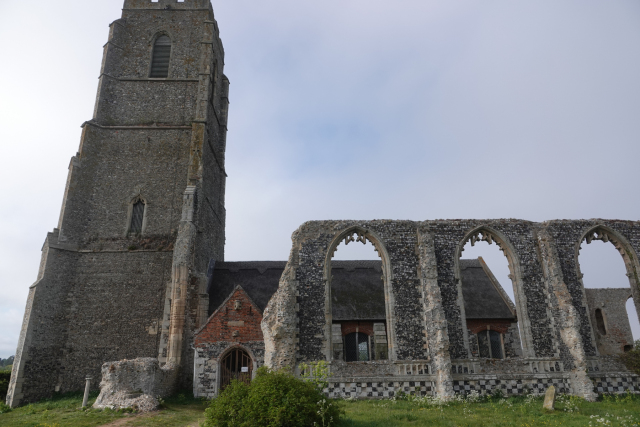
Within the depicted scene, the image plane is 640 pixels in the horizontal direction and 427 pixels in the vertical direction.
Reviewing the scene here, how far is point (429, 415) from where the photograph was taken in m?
9.95

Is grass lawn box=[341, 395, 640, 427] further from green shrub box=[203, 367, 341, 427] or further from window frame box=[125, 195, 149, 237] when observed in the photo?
window frame box=[125, 195, 149, 237]

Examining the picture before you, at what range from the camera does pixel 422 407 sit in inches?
436

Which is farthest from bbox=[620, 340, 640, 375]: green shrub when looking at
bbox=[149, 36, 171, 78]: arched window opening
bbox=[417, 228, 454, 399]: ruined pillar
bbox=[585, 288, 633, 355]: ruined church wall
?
bbox=[149, 36, 171, 78]: arched window opening

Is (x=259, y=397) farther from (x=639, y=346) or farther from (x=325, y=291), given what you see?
(x=639, y=346)

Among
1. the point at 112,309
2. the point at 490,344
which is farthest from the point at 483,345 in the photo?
the point at 112,309

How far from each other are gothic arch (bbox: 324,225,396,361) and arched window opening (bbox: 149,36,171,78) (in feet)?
51.2

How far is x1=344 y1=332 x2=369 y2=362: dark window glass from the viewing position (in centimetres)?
1883

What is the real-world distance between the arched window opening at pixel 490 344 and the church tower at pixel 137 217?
12.9 m

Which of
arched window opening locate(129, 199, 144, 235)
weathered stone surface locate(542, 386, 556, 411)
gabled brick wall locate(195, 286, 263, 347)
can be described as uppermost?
arched window opening locate(129, 199, 144, 235)

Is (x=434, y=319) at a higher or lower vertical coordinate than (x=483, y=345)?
higher

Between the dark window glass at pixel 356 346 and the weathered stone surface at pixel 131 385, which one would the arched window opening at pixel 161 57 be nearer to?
the weathered stone surface at pixel 131 385

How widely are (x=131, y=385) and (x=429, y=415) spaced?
30.6ft

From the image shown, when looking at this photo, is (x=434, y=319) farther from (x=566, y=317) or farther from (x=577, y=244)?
(x=577, y=244)

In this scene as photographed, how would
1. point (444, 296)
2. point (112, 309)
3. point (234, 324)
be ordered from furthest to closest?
point (112, 309), point (234, 324), point (444, 296)
